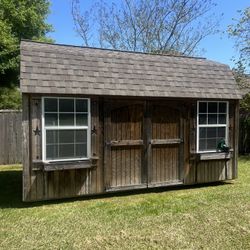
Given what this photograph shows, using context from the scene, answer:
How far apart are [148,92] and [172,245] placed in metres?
3.60

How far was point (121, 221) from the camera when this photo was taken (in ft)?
17.6

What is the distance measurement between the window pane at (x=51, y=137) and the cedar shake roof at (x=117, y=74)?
0.78 metres

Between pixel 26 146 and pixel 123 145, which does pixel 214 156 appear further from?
pixel 26 146

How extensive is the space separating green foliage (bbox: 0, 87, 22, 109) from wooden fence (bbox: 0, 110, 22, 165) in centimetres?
734

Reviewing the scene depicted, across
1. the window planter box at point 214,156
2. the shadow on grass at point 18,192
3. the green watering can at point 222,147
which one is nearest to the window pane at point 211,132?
the green watering can at point 222,147

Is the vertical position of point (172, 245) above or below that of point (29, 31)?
below

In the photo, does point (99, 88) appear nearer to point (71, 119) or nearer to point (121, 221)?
point (71, 119)

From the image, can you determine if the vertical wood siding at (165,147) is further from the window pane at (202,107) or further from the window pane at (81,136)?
the window pane at (81,136)

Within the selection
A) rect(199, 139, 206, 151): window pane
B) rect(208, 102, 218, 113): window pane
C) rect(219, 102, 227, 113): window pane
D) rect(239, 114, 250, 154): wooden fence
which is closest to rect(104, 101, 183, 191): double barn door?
rect(199, 139, 206, 151): window pane

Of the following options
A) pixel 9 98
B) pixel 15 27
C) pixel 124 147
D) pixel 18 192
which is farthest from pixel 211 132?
pixel 15 27

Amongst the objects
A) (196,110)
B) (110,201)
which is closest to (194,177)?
(196,110)

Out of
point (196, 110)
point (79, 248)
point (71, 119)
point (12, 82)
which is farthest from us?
point (12, 82)

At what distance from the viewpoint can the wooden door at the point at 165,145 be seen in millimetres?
7391

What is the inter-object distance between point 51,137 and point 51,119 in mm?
349
